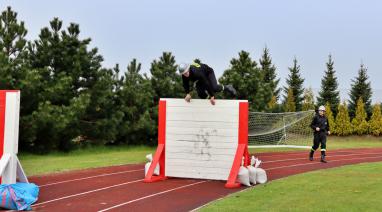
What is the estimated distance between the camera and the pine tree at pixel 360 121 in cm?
3556

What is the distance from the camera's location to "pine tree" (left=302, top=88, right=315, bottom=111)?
3834cm

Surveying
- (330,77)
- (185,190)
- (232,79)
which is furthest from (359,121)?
(185,190)

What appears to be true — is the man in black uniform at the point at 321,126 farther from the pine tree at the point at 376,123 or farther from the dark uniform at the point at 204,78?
the pine tree at the point at 376,123

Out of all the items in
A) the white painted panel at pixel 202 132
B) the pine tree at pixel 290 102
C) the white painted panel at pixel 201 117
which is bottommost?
the white painted panel at pixel 202 132

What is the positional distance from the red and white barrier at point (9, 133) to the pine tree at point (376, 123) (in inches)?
1211

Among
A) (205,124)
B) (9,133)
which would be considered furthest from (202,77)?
(9,133)

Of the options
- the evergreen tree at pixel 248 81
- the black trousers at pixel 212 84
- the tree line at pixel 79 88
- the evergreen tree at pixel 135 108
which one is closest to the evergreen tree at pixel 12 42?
the tree line at pixel 79 88

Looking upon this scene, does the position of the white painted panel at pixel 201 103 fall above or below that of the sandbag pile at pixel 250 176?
above

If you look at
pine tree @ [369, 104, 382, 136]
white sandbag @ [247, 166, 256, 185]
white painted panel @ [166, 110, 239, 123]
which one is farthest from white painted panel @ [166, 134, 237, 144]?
pine tree @ [369, 104, 382, 136]

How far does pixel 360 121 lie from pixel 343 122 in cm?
121

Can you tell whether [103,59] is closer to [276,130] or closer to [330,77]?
[276,130]

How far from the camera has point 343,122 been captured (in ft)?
117

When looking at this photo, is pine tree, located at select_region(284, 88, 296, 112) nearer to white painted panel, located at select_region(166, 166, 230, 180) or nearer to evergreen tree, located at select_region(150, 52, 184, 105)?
evergreen tree, located at select_region(150, 52, 184, 105)

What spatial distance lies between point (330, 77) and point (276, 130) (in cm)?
1800
